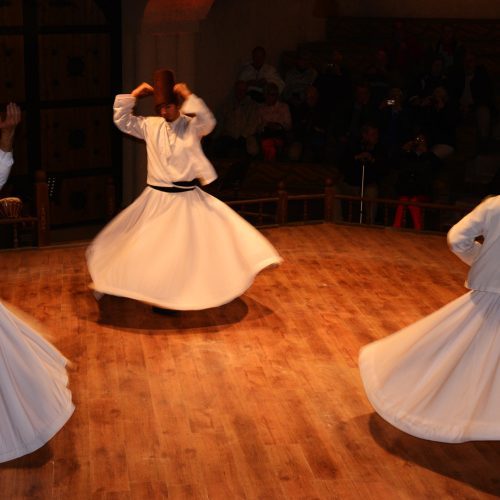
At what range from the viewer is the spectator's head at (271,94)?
13086 mm

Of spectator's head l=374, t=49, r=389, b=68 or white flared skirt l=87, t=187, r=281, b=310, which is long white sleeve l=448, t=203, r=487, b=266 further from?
spectator's head l=374, t=49, r=389, b=68

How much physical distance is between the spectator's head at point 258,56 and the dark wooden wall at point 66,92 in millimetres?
1851

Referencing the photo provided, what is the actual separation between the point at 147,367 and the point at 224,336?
2.64ft

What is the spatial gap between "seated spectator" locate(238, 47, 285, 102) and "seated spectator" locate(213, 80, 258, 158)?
0.72 ft

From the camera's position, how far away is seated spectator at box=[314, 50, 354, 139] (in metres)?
13.3

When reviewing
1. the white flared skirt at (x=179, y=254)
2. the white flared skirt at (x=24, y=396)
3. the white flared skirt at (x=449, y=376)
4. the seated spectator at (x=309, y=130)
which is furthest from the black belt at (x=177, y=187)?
the seated spectator at (x=309, y=130)

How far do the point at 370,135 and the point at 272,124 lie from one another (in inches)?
67.1

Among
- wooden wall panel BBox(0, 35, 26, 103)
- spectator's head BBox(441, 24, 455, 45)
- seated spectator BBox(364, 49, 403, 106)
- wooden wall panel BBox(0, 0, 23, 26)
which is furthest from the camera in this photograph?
spectator's head BBox(441, 24, 455, 45)

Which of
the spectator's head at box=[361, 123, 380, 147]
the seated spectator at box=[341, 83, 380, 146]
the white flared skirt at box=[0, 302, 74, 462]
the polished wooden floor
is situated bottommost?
the polished wooden floor

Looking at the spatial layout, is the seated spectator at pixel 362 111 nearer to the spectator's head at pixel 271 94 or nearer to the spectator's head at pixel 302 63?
the spectator's head at pixel 271 94

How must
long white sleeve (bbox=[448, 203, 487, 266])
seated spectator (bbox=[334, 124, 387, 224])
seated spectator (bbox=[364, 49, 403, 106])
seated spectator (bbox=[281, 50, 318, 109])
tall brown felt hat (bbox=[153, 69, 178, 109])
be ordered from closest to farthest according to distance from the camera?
long white sleeve (bbox=[448, 203, 487, 266])
tall brown felt hat (bbox=[153, 69, 178, 109])
seated spectator (bbox=[334, 124, 387, 224])
seated spectator (bbox=[364, 49, 403, 106])
seated spectator (bbox=[281, 50, 318, 109])

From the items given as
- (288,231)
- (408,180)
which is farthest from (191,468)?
(408,180)

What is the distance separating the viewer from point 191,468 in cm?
582

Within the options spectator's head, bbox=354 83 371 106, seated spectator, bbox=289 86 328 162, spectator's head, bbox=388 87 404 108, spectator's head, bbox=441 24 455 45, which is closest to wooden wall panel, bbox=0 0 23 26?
seated spectator, bbox=289 86 328 162
